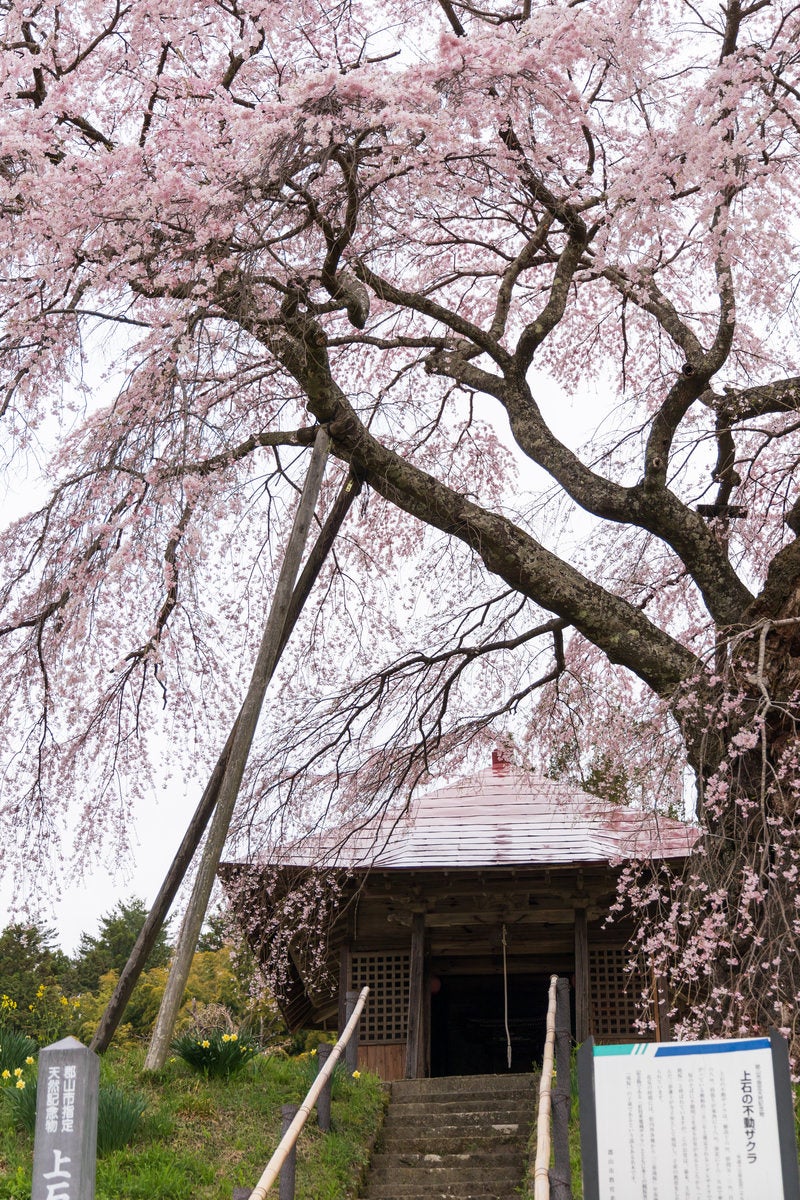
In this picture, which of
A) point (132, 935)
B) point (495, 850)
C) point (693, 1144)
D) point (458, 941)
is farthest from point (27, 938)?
point (693, 1144)

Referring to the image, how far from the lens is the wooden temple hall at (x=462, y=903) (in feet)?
32.9

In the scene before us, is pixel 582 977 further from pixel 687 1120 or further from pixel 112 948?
pixel 112 948

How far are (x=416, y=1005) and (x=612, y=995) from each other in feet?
6.24

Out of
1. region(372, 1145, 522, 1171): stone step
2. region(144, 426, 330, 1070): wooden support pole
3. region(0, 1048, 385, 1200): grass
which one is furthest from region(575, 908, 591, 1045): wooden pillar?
region(144, 426, 330, 1070): wooden support pole

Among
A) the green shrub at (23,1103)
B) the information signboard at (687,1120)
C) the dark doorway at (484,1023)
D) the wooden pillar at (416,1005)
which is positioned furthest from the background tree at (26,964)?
the information signboard at (687,1120)

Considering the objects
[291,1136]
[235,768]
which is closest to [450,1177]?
[291,1136]

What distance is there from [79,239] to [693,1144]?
5.51m

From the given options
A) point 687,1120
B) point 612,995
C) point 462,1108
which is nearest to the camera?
point 687,1120

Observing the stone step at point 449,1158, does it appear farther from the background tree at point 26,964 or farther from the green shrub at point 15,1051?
the background tree at point 26,964

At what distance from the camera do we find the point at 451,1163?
24.1 ft

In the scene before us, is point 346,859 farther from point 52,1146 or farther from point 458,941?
point 52,1146

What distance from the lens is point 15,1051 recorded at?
740cm

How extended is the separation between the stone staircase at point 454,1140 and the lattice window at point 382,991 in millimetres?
2106

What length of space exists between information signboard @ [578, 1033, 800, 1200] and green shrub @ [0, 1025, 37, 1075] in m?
4.00
